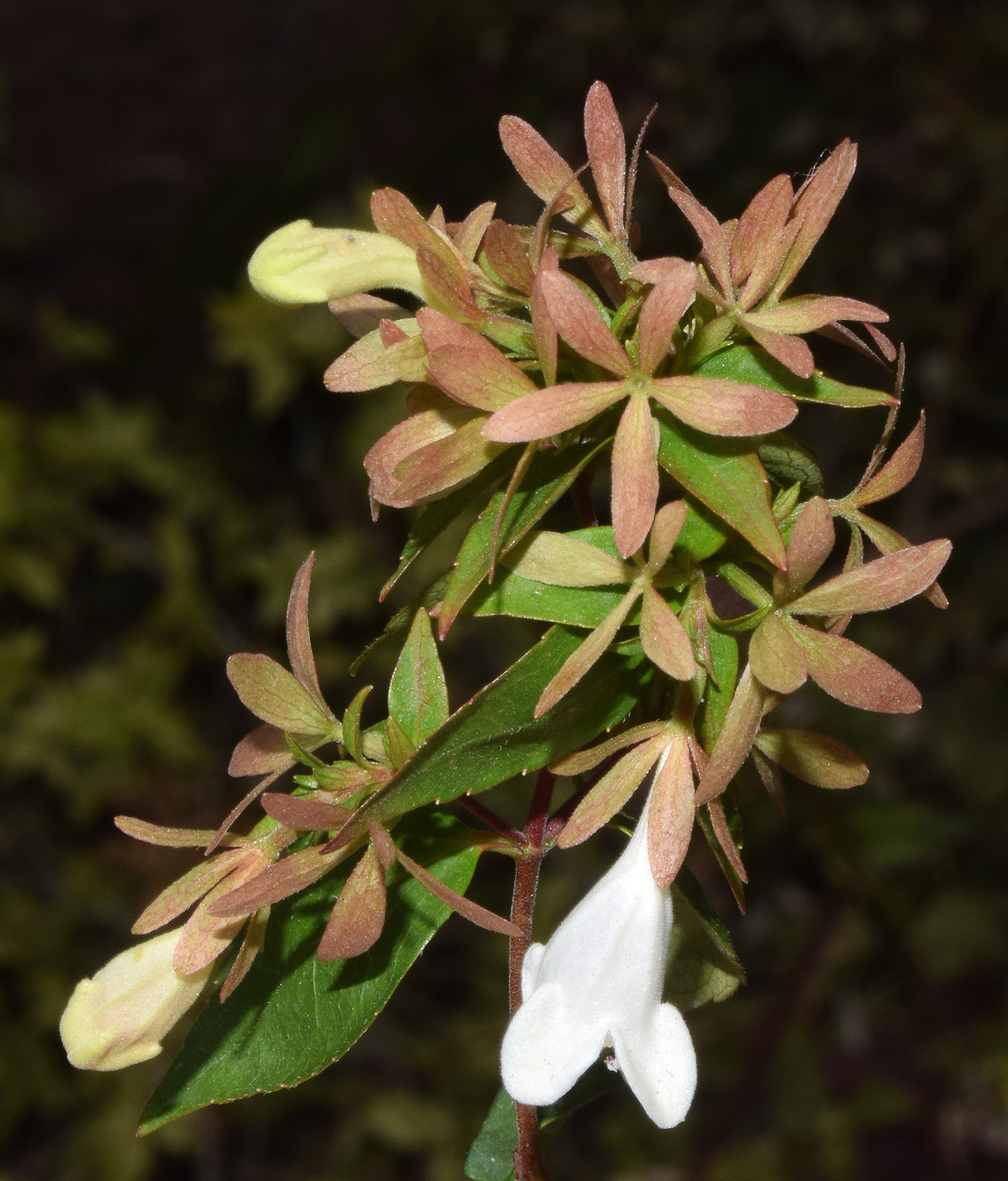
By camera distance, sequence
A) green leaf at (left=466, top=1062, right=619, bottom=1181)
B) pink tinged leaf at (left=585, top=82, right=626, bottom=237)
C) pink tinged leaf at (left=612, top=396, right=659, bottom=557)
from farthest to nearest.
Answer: green leaf at (left=466, top=1062, right=619, bottom=1181), pink tinged leaf at (left=585, top=82, right=626, bottom=237), pink tinged leaf at (left=612, top=396, right=659, bottom=557)

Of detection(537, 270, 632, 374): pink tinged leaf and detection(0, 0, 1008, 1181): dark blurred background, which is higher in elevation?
detection(537, 270, 632, 374): pink tinged leaf

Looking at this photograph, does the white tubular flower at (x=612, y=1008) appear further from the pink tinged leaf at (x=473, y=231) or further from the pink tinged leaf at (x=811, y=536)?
the pink tinged leaf at (x=473, y=231)

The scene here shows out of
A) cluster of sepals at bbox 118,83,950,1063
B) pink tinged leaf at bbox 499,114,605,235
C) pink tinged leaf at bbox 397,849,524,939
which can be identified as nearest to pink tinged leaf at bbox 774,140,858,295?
cluster of sepals at bbox 118,83,950,1063

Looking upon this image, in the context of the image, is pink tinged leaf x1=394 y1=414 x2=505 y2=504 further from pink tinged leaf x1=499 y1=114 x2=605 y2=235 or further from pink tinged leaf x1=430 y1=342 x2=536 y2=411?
pink tinged leaf x1=499 y1=114 x2=605 y2=235

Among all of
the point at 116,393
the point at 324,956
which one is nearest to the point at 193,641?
the point at 116,393

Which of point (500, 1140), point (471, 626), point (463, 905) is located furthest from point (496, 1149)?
point (471, 626)

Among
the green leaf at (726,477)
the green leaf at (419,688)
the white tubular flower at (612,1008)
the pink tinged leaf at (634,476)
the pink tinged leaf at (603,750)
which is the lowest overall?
the white tubular flower at (612,1008)

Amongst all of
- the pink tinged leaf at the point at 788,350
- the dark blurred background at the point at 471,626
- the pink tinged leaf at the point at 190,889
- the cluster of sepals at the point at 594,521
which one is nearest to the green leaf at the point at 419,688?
the cluster of sepals at the point at 594,521
